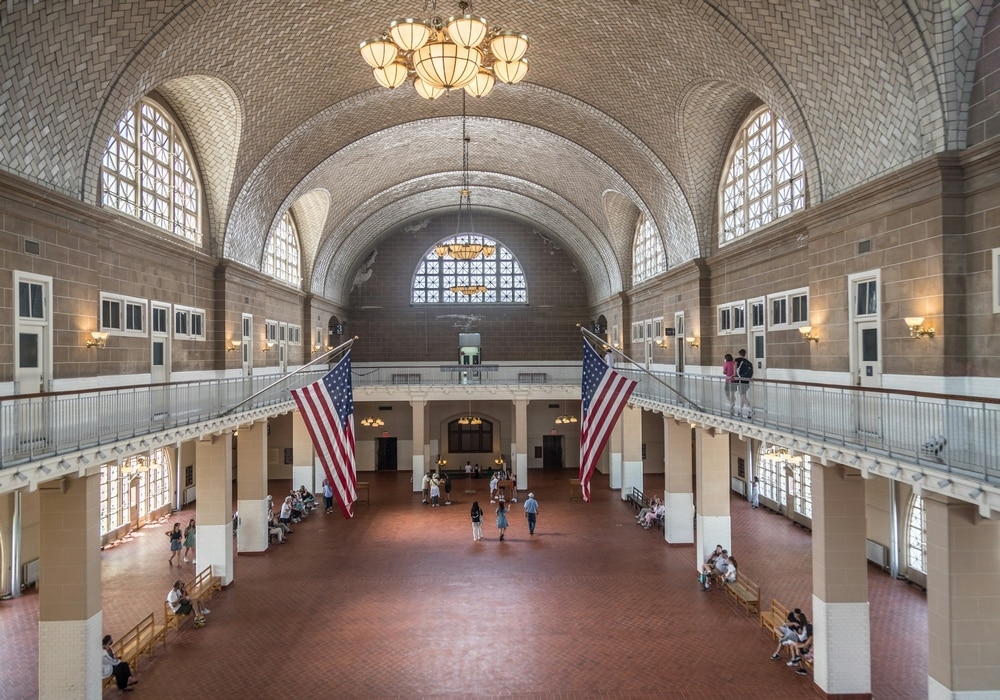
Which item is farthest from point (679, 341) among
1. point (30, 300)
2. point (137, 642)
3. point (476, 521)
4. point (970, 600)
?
point (30, 300)

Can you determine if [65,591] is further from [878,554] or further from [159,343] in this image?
[878,554]

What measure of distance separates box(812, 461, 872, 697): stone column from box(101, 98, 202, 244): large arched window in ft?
50.2

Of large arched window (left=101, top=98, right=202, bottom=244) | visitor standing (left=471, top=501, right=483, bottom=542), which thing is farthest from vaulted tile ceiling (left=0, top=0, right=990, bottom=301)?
visitor standing (left=471, top=501, right=483, bottom=542)

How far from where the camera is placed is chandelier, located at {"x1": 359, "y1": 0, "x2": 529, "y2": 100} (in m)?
10.1

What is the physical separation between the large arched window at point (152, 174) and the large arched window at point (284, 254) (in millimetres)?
5412

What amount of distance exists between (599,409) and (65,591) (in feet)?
32.2

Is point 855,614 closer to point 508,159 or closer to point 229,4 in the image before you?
point 229,4

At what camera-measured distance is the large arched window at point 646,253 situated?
2417cm

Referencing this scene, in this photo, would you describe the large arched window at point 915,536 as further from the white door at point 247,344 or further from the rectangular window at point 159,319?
the white door at point 247,344

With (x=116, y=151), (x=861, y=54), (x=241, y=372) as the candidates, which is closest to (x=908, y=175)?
(x=861, y=54)

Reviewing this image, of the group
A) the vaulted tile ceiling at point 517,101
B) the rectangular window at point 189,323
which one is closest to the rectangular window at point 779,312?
the vaulted tile ceiling at point 517,101

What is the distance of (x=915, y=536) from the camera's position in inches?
632

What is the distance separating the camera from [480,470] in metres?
35.7

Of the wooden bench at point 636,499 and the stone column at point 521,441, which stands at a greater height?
the stone column at point 521,441
